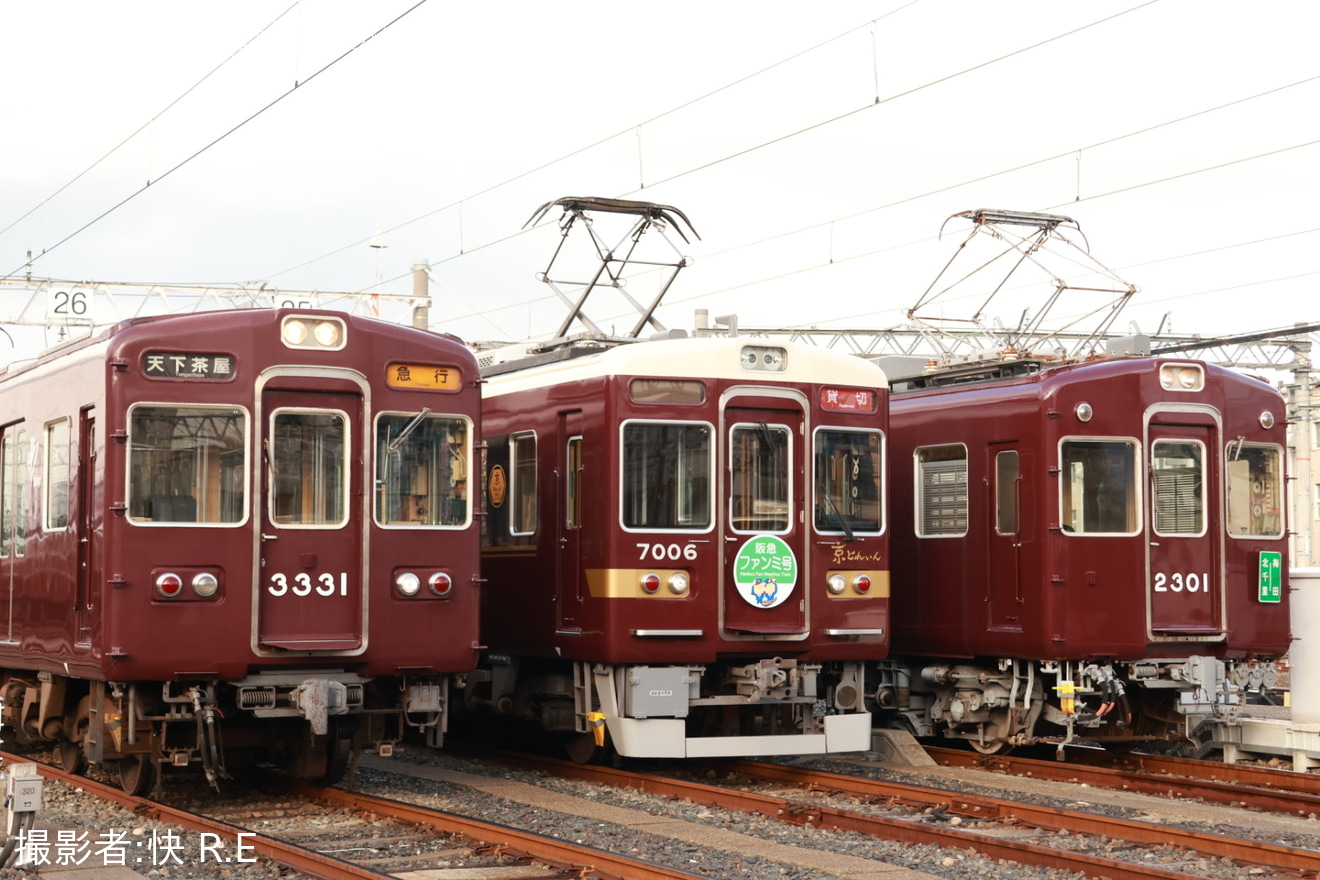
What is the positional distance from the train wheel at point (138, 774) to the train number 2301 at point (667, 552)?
372 centimetres

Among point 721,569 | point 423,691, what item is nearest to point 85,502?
point 423,691

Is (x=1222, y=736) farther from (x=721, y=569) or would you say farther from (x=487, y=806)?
(x=487, y=806)

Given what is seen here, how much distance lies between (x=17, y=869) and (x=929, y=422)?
894cm

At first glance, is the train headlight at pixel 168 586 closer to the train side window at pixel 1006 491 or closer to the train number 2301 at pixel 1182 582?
the train side window at pixel 1006 491

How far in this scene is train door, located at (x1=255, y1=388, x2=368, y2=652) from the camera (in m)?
11.0

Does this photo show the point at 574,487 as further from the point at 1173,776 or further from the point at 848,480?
the point at 1173,776

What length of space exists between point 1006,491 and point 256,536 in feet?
21.1

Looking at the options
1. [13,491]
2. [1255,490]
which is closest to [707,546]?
[1255,490]

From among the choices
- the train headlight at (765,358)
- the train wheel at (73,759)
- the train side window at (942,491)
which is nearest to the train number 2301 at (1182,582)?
the train side window at (942,491)

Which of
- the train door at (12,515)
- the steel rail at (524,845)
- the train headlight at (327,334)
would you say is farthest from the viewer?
the train door at (12,515)

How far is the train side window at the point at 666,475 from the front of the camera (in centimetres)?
1266

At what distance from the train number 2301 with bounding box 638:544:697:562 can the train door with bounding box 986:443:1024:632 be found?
297 cm

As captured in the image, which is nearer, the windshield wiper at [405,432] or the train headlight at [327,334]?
the train headlight at [327,334]

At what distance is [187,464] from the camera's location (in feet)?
35.5
